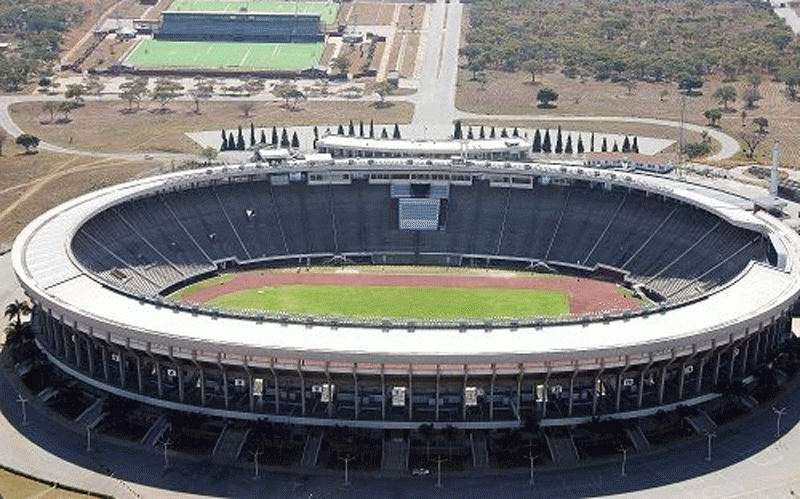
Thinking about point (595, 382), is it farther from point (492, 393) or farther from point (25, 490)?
point (25, 490)

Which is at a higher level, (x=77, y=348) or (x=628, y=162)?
(x=628, y=162)

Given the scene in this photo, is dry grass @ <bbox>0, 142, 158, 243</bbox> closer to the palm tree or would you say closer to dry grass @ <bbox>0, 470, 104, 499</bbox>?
the palm tree

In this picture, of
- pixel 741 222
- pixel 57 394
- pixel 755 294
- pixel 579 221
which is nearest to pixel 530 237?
pixel 579 221

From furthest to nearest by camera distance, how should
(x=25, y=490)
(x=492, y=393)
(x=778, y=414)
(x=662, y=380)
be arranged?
(x=778, y=414) → (x=662, y=380) → (x=492, y=393) → (x=25, y=490)

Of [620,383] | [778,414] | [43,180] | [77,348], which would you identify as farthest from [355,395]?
[43,180]

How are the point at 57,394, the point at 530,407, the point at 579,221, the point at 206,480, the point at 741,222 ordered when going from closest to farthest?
1. the point at 206,480
2. the point at 530,407
3. the point at 57,394
4. the point at 741,222
5. the point at 579,221

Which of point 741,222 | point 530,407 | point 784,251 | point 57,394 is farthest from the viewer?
point 741,222

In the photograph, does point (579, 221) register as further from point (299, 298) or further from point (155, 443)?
point (155, 443)
